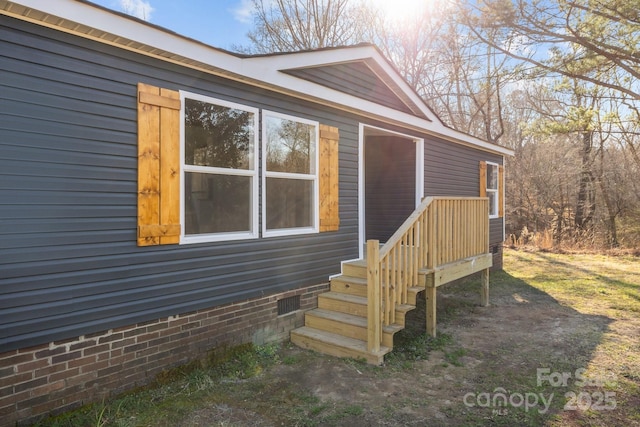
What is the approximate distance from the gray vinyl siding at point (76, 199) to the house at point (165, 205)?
1 cm

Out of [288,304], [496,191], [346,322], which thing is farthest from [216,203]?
[496,191]

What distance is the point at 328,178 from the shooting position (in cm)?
513

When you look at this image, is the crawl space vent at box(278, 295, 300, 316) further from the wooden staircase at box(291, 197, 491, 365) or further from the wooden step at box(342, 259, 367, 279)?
the wooden step at box(342, 259, 367, 279)

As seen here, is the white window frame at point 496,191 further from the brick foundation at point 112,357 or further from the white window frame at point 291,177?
the brick foundation at point 112,357

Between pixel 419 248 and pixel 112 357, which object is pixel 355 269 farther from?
pixel 112 357

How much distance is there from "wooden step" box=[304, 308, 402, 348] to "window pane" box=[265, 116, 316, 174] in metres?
1.84

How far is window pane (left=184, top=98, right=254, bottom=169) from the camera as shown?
3.75 metres

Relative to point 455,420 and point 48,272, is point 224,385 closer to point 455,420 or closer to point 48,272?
point 48,272

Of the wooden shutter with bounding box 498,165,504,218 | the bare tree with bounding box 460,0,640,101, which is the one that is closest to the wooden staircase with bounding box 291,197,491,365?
the bare tree with bounding box 460,0,640,101

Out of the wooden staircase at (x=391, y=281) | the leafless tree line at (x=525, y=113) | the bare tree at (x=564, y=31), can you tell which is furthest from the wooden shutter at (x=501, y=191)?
the wooden staircase at (x=391, y=281)

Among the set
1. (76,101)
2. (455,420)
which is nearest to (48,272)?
(76,101)

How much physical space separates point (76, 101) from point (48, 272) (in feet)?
4.37

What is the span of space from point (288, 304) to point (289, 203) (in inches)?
49.5

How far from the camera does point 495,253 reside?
32.8ft
